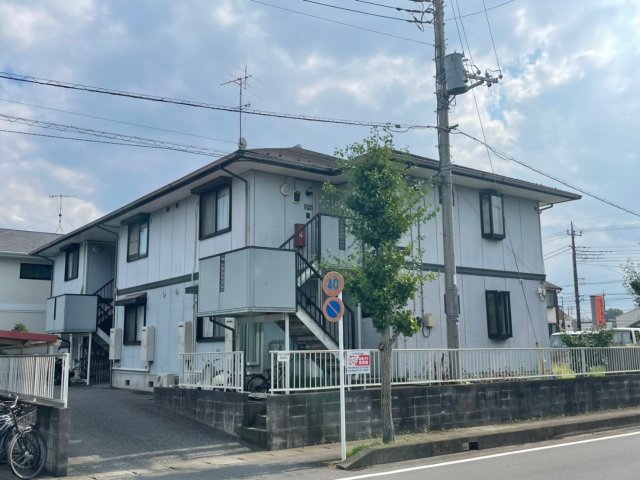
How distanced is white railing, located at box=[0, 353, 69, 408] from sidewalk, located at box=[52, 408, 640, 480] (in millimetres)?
1285

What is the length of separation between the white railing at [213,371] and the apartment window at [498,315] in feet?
28.9

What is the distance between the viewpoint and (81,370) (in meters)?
22.6

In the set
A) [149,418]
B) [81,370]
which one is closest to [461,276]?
[149,418]

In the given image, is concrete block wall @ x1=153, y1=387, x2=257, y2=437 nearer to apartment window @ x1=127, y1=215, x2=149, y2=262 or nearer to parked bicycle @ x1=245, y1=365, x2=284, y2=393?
parked bicycle @ x1=245, y1=365, x2=284, y2=393

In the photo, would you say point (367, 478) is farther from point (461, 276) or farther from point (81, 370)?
point (81, 370)

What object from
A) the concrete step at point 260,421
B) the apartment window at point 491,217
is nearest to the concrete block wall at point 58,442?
the concrete step at point 260,421

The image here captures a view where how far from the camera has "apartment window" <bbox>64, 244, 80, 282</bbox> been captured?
24.5m

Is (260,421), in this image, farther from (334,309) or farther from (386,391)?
(334,309)

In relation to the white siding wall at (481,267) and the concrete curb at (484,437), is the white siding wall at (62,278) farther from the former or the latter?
the concrete curb at (484,437)

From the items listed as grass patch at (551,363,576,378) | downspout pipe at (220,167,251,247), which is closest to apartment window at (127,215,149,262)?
downspout pipe at (220,167,251,247)

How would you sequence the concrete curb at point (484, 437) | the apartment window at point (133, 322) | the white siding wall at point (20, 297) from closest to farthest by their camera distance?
the concrete curb at point (484, 437), the apartment window at point (133, 322), the white siding wall at point (20, 297)

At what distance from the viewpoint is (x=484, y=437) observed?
1102 cm

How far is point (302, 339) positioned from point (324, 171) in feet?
13.7

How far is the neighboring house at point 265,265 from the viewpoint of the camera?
12.9m
